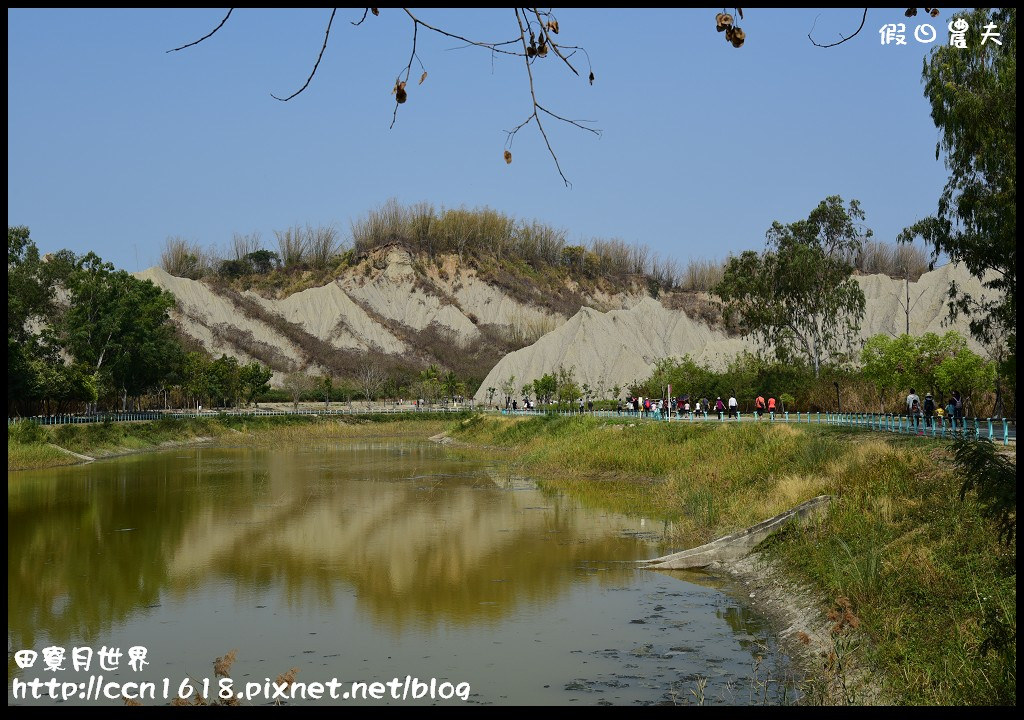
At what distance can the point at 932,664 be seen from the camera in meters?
10.5

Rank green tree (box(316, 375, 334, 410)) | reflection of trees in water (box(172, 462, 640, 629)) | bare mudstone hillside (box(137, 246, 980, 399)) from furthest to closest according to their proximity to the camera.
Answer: green tree (box(316, 375, 334, 410)) → bare mudstone hillside (box(137, 246, 980, 399)) → reflection of trees in water (box(172, 462, 640, 629))

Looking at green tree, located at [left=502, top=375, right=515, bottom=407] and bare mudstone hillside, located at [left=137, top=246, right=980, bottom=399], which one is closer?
bare mudstone hillside, located at [left=137, top=246, right=980, bottom=399]

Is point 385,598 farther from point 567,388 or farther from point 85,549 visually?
point 567,388

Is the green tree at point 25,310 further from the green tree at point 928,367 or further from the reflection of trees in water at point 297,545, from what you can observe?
the green tree at point 928,367

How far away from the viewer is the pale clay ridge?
78688 mm

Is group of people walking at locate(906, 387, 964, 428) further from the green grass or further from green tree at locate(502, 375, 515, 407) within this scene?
green tree at locate(502, 375, 515, 407)

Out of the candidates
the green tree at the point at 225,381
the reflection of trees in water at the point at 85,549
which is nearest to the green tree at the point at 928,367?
the reflection of trees in water at the point at 85,549

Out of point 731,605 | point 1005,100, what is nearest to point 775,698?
point 731,605

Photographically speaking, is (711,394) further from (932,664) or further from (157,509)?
(932,664)

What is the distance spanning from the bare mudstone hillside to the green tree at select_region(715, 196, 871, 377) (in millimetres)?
7855

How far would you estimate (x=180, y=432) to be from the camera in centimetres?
6241

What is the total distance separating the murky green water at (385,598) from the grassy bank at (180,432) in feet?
48.8

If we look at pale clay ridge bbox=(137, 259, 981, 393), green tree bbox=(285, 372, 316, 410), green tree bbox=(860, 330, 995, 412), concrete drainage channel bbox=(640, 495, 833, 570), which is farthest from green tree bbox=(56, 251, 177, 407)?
concrete drainage channel bbox=(640, 495, 833, 570)

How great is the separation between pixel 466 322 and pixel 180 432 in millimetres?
69673
